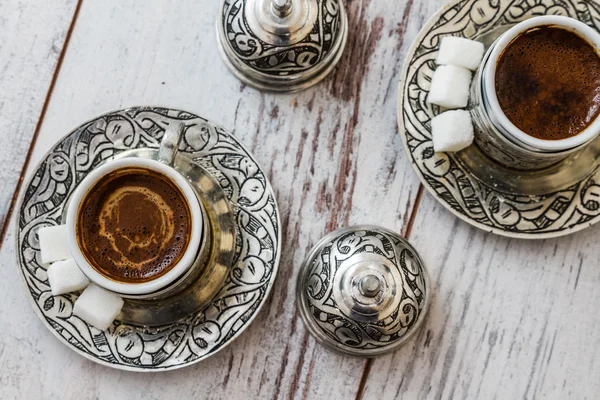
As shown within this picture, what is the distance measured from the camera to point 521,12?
1155mm

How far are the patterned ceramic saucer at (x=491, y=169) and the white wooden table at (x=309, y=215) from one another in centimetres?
8

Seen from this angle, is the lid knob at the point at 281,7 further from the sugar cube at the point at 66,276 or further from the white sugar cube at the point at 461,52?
the sugar cube at the point at 66,276

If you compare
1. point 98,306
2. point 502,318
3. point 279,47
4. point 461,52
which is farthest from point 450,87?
point 98,306

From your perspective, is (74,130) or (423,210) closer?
(74,130)

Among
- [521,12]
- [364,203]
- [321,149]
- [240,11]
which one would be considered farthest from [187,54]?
[521,12]

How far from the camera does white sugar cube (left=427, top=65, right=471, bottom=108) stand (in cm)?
112

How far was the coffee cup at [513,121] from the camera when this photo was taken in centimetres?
105

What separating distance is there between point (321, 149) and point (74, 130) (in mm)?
404

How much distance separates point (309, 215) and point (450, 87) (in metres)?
0.31

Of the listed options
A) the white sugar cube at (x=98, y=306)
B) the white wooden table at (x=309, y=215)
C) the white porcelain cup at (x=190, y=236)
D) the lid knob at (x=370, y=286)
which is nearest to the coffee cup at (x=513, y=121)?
the white wooden table at (x=309, y=215)

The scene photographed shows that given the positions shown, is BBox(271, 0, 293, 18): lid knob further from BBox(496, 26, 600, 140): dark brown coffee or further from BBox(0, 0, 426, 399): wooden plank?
BBox(496, 26, 600, 140): dark brown coffee

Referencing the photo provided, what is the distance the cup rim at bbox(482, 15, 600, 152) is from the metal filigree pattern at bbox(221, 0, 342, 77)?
0.25 metres

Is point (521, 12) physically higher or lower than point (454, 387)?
higher

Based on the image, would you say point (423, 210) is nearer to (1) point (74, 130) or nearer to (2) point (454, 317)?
(2) point (454, 317)
